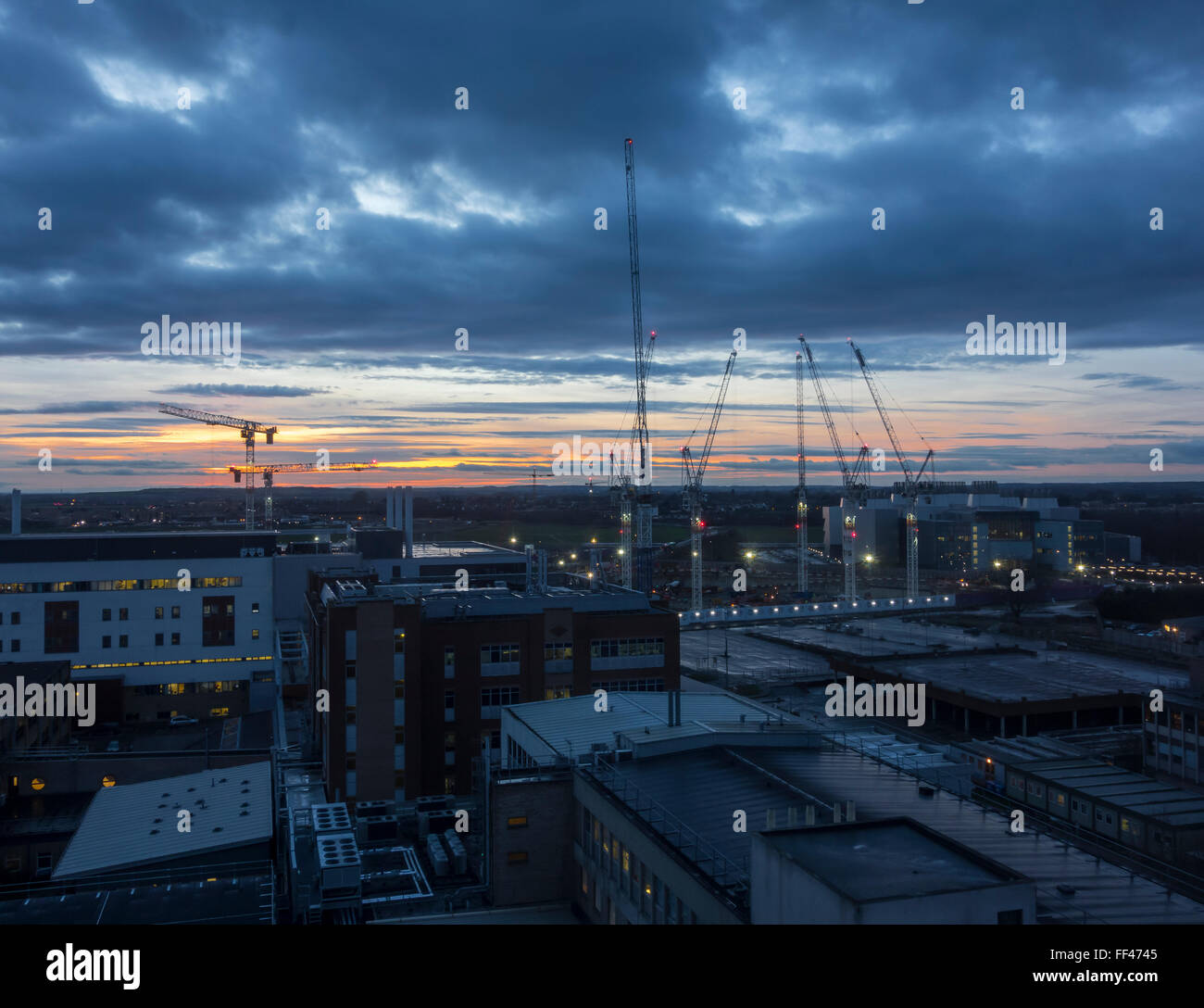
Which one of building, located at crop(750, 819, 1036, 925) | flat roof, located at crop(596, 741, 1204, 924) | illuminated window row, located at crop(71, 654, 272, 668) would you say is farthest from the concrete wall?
illuminated window row, located at crop(71, 654, 272, 668)

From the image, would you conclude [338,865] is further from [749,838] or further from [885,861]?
[885,861]

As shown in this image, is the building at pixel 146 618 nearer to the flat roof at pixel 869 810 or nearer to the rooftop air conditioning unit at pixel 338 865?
the rooftop air conditioning unit at pixel 338 865

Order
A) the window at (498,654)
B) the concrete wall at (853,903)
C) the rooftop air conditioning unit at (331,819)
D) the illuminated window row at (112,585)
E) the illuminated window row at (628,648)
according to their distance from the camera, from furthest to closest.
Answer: the illuminated window row at (112,585), the illuminated window row at (628,648), the window at (498,654), the rooftop air conditioning unit at (331,819), the concrete wall at (853,903)

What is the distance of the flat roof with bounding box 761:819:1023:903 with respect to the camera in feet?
21.9

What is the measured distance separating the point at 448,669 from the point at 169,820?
23.2ft

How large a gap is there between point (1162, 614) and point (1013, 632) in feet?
25.4

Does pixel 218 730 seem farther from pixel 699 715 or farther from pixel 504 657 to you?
pixel 699 715

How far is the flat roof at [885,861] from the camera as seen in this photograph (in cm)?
669

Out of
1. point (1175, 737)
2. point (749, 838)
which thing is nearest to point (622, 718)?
point (749, 838)

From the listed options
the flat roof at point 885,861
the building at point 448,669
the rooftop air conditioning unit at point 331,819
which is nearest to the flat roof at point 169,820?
the rooftop air conditioning unit at point 331,819

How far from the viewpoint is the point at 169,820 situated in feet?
55.3

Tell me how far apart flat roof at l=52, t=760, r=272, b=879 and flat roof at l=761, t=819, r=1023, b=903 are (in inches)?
466

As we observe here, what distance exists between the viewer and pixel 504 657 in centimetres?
2252

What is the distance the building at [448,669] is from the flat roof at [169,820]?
2296 mm
